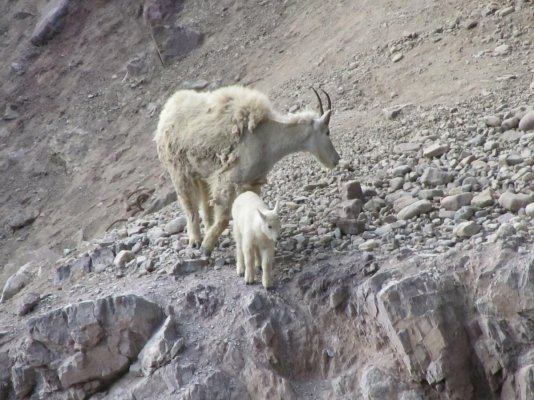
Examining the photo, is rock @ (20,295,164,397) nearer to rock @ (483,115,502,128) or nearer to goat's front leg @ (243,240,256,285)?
goat's front leg @ (243,240,256,285)

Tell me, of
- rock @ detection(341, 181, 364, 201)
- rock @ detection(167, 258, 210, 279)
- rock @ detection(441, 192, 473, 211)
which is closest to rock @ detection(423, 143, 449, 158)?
rock @ detection(341, 181, 364, 201)

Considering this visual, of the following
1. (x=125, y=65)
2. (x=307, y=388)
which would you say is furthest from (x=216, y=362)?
(x=125, y=65)

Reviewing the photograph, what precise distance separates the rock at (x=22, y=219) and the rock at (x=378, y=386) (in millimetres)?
11880

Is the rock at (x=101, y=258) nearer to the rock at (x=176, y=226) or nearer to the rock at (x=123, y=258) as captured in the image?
the rock at (x=123, y=258)

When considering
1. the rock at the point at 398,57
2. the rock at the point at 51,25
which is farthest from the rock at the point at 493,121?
the rock at the point at 51,25

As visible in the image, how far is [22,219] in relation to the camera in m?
17.7

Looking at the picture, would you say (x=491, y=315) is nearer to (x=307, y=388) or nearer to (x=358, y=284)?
(x=358, y=284)

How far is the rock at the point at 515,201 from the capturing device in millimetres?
8484

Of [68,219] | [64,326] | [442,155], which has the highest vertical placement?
[64,326]

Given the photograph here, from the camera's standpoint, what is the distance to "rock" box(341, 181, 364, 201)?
9.56 m

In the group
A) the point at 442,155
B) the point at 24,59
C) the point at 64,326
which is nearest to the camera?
the point at 64,326

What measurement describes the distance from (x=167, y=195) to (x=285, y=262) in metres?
5.92

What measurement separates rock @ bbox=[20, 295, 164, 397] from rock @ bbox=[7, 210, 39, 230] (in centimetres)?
945

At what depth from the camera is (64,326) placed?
339 inches
